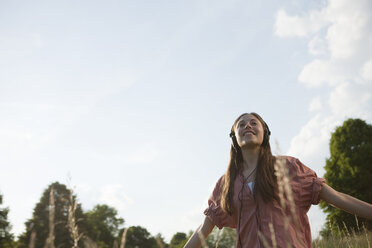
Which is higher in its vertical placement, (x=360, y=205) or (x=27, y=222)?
(x=27, y=222)

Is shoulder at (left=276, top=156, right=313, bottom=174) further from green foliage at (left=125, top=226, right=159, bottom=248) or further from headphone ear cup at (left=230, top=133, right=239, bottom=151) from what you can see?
green foliage at (left=125, top=226, right=159, bottom=248)

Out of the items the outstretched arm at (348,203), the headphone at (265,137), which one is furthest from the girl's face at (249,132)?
the outstretched arm at (348,203)

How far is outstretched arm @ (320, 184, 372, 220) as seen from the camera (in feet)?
8.34

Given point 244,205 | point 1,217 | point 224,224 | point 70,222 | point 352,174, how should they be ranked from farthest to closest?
point 1,217
point 352,174
point 224,224
point 244,205
point 70,222

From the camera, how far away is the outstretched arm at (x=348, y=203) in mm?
2541

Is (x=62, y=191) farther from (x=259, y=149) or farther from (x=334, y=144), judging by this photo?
(x=259, y=149)

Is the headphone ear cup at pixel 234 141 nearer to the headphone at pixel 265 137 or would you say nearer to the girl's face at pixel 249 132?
the headphone at pixel 265 137

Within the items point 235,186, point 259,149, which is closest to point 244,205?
point 235,186

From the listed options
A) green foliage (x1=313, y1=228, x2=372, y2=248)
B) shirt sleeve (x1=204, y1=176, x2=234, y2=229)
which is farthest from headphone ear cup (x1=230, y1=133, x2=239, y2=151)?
green foliage (x1=313, y1=228, x2=372, y2=248)

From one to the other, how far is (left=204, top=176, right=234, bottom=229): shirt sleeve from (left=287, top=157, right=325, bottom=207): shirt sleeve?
0.65 metres

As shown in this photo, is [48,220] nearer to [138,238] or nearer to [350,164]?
[350,164]

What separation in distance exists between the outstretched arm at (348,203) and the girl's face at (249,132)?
0.72 meters

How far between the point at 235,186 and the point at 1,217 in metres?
29.1

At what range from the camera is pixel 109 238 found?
43.2 m
